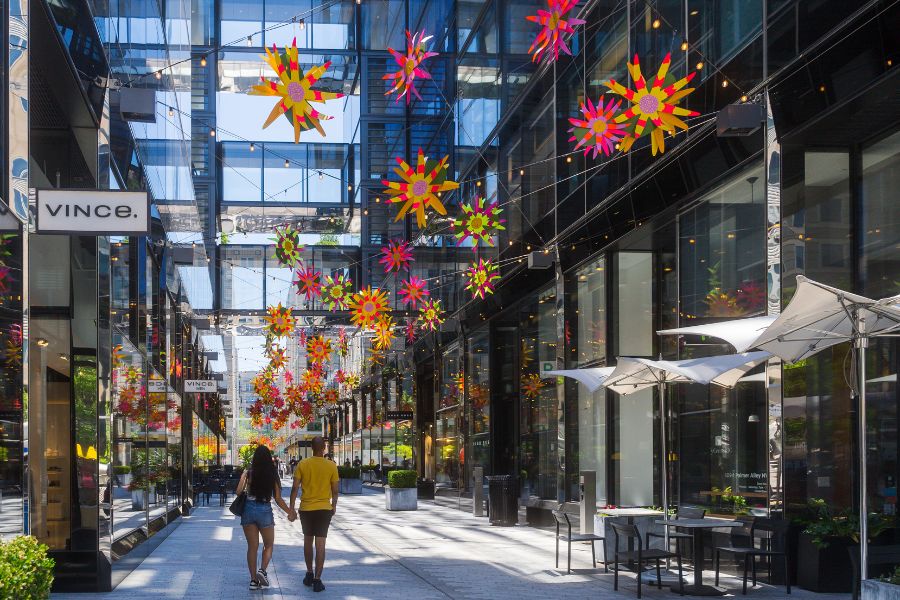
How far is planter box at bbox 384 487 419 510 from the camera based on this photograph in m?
31.8

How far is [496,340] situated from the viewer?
29516 mm

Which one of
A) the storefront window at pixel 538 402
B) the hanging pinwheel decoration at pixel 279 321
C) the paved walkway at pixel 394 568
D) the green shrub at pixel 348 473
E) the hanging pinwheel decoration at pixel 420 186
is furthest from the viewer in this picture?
the green shrub at pixel 348 473

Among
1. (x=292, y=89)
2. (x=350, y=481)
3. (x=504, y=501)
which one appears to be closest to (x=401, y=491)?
(x=504, y=501)

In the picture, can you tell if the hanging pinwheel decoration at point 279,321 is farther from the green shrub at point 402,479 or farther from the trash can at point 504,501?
the trash can at point 504,501

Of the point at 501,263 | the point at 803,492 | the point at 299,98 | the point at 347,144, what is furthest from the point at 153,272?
the point at 347,144

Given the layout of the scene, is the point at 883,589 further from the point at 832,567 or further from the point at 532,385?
the point at 532,385

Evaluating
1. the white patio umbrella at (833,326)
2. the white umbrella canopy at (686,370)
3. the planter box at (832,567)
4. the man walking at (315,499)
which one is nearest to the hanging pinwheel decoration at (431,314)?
the white umbrella canopy at (686,370)

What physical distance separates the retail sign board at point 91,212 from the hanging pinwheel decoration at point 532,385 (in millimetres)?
15716

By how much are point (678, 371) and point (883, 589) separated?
5.83 m

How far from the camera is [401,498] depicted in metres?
31.9

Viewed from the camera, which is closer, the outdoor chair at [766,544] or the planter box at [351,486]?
the outdoor chair at [766,544]

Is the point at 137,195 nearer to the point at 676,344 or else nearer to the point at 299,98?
the point at 299,98

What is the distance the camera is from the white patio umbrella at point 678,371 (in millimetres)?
12859

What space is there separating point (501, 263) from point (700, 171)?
478 inches
